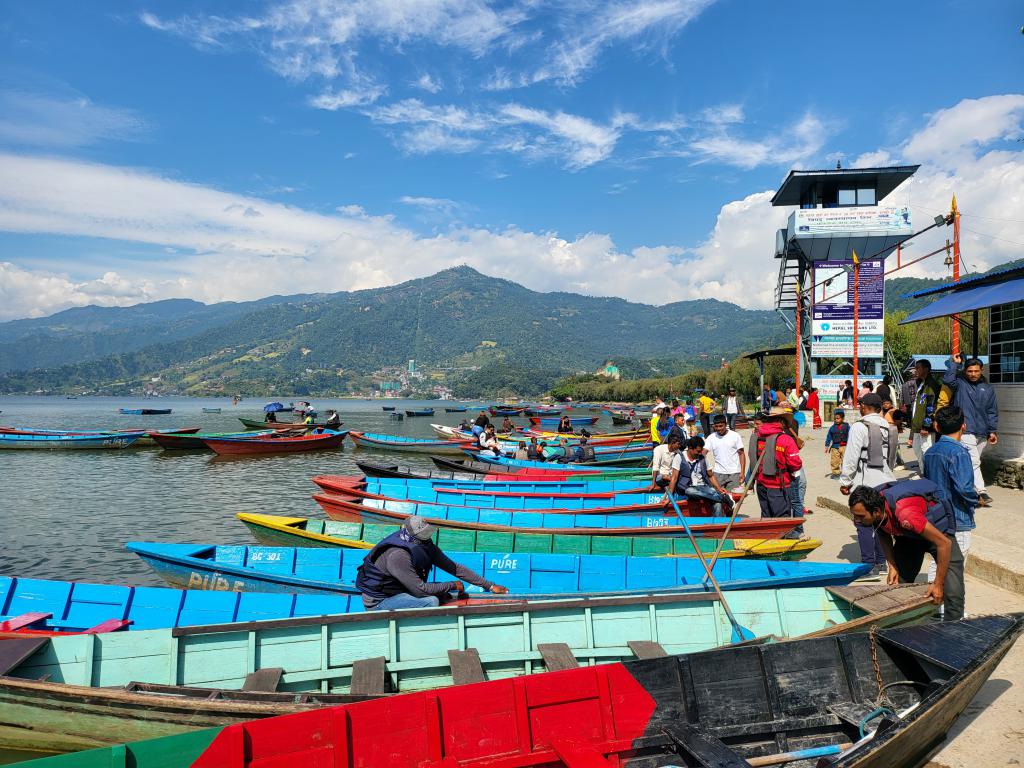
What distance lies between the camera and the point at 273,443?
3269cm

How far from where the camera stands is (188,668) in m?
5.71

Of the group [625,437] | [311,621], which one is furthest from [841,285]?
[311,621]

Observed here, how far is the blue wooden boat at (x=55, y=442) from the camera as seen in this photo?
33688mm

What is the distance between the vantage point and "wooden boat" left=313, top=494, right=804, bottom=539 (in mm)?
10633

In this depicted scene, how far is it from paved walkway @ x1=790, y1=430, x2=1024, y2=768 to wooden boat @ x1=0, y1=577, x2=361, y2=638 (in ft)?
19.6

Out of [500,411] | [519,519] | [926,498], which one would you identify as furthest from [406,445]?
[500,411]

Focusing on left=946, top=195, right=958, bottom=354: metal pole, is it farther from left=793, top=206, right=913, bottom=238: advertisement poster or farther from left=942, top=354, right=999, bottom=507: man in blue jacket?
left=793, top=206, right=913, bottom=238: advertisement poster

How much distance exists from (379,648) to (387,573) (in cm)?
81

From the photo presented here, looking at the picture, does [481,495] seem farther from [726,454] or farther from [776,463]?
[776,463]

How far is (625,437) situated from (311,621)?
30020mm

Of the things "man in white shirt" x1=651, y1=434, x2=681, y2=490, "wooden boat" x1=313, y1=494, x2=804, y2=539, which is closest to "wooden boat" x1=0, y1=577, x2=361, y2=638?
"wooden boat" x1=313, y1=494, x2=804, y2=539

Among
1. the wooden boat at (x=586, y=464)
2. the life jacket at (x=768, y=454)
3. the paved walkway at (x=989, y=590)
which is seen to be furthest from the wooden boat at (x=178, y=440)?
the life jacket at (x=768, y=454)

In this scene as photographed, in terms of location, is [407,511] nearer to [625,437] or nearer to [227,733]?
[227,733]

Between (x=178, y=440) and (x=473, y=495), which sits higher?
(x=473, y=495)
